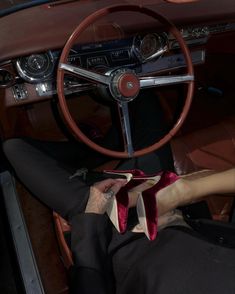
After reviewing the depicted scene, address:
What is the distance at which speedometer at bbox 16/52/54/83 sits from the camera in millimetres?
1362

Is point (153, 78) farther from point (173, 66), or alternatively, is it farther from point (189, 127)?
point (189, 127)

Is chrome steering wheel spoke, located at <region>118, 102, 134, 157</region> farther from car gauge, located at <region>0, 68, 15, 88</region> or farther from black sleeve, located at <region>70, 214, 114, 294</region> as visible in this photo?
car gauge, located at <region>0, 68, 15, 88</region>

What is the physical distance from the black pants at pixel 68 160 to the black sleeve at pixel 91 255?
0.07 m

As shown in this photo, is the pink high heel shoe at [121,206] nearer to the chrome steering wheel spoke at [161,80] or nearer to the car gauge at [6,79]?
the chrome steering wheel spoke at [161,80]

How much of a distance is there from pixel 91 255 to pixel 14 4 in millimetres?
1070

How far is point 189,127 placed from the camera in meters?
1.96

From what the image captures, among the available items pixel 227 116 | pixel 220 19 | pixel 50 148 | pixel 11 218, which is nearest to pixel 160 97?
pixel 227 116

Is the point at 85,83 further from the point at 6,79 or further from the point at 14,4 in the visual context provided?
the point at 14,4

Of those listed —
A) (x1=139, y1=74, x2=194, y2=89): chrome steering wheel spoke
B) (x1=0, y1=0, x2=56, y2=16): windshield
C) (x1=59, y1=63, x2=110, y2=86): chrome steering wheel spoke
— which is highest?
(x1=0, y1=0, x2=56, y2=16): windshield

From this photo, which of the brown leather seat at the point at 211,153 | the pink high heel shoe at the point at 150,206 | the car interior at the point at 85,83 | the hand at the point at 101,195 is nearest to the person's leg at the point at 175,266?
the pink high heel shoe at the point at 150,206

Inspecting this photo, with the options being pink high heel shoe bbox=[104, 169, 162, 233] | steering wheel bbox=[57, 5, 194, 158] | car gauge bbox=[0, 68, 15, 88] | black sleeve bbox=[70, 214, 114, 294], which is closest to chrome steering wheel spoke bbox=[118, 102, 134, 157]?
steering wheel bbox=[57, 5, 194, 158]

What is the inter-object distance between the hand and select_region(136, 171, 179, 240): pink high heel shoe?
85mm

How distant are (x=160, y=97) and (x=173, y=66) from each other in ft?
1.29

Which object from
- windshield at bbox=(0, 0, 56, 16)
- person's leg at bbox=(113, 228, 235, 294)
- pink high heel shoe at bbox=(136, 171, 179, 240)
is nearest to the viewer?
person's leg at bbox=(113, 228, 235, 294)
